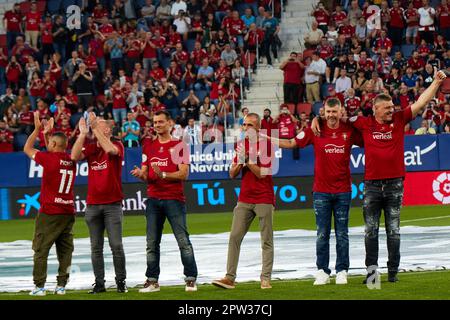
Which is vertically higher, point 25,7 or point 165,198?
point 25,7

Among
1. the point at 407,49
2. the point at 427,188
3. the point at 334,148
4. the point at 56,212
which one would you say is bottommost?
the point at 427,188

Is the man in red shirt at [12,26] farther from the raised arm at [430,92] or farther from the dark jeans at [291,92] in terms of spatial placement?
the raised arm at [430,92]

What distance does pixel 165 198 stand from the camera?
13438mm

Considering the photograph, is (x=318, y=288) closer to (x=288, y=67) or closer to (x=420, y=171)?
(x=420, y=171)

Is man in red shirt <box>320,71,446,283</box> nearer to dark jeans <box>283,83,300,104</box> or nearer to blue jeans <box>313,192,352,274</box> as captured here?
blue jeans <box>313,192,352,274</box>

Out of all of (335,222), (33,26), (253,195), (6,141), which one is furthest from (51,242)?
(33,26)

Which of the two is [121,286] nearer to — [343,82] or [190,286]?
[190,286]

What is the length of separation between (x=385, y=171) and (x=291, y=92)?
21373mm

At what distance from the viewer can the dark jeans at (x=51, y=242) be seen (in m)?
13.5

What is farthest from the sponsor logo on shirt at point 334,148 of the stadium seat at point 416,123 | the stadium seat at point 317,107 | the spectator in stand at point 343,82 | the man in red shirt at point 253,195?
the spectator in stand at point 343,82

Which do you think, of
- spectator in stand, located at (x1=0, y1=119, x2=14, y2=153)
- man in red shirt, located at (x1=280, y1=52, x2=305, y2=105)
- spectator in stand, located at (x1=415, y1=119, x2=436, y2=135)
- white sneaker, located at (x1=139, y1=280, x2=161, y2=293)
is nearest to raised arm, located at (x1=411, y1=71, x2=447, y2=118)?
white sneaker, located at (x1=139, y1=280, x2=161, y2=293)

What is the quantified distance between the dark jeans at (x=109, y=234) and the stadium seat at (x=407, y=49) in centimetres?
2252

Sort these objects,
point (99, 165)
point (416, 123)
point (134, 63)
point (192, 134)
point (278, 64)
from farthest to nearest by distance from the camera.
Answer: point (134, 63)
point (278, 64)
point (192, 134)
point (416, 123)
point (99, 165)
